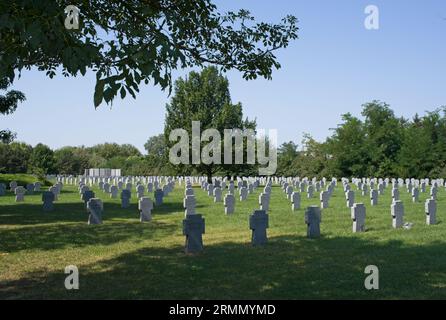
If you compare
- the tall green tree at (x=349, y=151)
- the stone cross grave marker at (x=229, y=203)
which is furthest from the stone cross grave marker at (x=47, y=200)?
the tall green tree at (x=349, y=151)

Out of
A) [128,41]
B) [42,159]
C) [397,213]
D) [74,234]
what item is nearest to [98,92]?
[128,41]

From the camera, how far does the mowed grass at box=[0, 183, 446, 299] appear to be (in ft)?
23.6

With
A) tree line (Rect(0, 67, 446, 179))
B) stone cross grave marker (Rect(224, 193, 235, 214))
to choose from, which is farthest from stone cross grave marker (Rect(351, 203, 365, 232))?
tree line (Rect(0, 67, 446, 179))

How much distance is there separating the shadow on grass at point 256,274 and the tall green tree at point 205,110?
3790 centimetres

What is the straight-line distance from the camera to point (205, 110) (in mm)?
50094

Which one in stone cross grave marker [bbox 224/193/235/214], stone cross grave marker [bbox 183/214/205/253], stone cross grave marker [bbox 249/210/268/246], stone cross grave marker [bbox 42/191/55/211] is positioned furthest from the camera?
stone cross grave marker [bbox 42/191/55/211]

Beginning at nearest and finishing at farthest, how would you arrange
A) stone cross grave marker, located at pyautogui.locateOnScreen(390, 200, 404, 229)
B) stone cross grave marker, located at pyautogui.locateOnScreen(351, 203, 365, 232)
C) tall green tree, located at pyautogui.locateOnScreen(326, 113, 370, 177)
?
stone cross grave marker, located at pyautogui.locateOnScreen(351, 203, 365, 232) < stone cross grave marker, located at pyautogui.locateOnScreen(390, 200, 404, 229) < tall green tree, located at pyautogui.locateOnScreen(326, 113, 370, 177)

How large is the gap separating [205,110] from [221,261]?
135 feet

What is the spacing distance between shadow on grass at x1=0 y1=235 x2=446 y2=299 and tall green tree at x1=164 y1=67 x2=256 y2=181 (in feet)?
124

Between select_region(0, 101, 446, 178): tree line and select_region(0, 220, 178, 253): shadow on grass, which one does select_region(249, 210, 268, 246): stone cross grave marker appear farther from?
select_region(0, 101, 446, 178): tree line

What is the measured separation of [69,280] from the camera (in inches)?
305

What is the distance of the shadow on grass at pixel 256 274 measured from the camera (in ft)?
23.1
